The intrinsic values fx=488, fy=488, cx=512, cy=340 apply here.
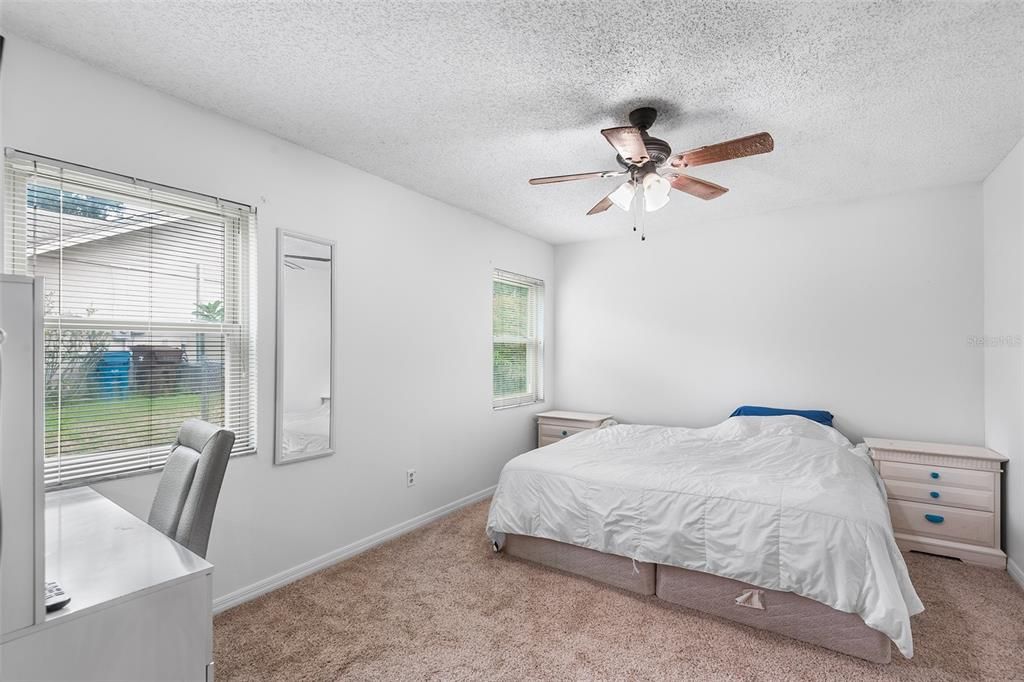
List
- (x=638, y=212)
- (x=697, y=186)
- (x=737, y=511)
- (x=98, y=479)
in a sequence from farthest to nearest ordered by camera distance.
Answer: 1. (x=638, y=212)
2. (x=697, y=186)
3. (x=737, y=511)
4. (x=98, y=479)

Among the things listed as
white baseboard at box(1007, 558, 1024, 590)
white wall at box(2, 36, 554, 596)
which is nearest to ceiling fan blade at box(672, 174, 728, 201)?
white wall at box(2, 36, 554, 596)

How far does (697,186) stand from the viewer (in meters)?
2.72

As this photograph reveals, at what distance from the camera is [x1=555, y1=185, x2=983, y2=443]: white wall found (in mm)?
3510

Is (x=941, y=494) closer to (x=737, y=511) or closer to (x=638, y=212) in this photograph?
(x=737, y=511)

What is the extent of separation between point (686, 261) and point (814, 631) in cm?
320

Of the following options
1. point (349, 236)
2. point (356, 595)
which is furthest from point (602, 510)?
point (349, 236)

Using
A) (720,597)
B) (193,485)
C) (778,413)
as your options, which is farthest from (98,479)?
(778,413)

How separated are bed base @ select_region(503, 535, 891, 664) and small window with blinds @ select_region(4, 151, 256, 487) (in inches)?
70.8

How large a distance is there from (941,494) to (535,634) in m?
2.81

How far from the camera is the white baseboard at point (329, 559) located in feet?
7.97

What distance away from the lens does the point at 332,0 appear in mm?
1660

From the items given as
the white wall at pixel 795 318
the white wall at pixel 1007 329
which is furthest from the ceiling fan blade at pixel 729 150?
the white wall at pixel 795 318

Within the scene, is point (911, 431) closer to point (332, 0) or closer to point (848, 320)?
point (848, 320)

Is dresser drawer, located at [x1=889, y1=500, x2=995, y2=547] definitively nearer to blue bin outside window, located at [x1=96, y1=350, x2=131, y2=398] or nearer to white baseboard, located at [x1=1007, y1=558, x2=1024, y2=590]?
white baseboard, located at [x1=1007, y1=558, x2=1024, y2=590]
